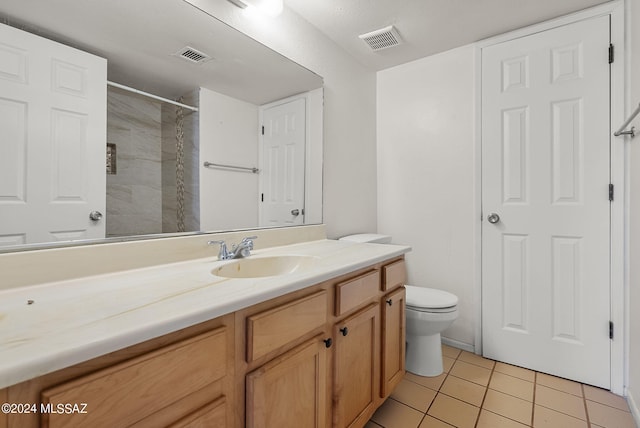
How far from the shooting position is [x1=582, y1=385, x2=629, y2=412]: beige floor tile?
160 centimetres

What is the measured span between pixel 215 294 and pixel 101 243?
51 centimetres

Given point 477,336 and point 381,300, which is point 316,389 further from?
point 477,336

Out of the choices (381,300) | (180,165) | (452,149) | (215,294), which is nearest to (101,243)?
(180,165)

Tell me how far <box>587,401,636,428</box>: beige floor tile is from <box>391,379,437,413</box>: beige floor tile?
755 millimetres

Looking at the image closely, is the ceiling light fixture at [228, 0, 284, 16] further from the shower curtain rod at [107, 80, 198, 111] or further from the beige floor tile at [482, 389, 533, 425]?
the beige floor tile at [482, 389, 533, 425]

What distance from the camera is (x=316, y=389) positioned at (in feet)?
3.30

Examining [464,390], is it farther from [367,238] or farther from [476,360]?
[367,238]

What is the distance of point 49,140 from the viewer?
89cm

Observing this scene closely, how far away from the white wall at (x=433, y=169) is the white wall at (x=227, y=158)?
1.36 metres

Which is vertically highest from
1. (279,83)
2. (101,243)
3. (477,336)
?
(279,83)

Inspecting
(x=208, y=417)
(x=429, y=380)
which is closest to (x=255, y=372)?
(x=208, y=417)

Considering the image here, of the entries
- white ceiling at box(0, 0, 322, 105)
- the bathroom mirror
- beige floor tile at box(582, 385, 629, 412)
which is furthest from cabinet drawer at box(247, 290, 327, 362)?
beige floor tile at box(582, 385, 629, 412)

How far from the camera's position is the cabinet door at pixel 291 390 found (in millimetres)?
792

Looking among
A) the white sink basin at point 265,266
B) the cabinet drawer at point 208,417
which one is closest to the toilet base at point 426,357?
the white sink basin at point 265,266
